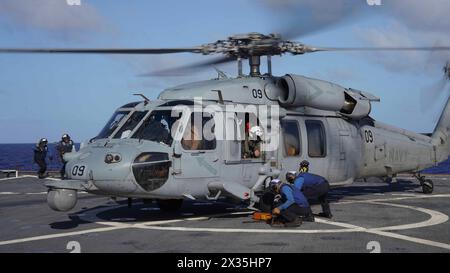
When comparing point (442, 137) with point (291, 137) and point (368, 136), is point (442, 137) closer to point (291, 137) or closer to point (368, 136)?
point (368, 136)

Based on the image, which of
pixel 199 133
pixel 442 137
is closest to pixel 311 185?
pixel 199 133

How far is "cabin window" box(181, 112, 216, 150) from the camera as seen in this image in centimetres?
1173

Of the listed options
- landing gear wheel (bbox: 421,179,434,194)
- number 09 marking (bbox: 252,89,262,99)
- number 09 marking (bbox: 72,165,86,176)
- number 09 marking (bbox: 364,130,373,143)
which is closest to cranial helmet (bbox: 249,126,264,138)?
number 09 marking (bbox: 252,89,262,99)

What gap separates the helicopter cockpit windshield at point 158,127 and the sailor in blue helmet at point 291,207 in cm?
267

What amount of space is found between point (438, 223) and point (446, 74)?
27.2ft

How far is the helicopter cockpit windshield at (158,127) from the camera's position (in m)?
11.5

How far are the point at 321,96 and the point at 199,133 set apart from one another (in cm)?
391

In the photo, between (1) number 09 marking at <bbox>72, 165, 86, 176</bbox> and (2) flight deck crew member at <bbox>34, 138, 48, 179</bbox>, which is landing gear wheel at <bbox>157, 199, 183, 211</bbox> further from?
(2) flight deck crew member at <bbox>34, 138, 48, 179</bbox>

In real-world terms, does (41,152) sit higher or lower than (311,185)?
higher

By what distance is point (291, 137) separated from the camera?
13.8m

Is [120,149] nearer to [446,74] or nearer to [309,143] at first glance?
[309,143]

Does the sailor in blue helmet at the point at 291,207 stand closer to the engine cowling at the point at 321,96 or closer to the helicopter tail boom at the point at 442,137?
the engine cowling at the point at 321,96

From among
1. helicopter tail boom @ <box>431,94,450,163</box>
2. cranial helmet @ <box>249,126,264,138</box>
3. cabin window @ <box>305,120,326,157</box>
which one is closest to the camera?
cranial helmet @ <box>249,126,264,138</box>

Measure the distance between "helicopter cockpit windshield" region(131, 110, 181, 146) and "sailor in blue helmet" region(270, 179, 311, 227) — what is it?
267cm
